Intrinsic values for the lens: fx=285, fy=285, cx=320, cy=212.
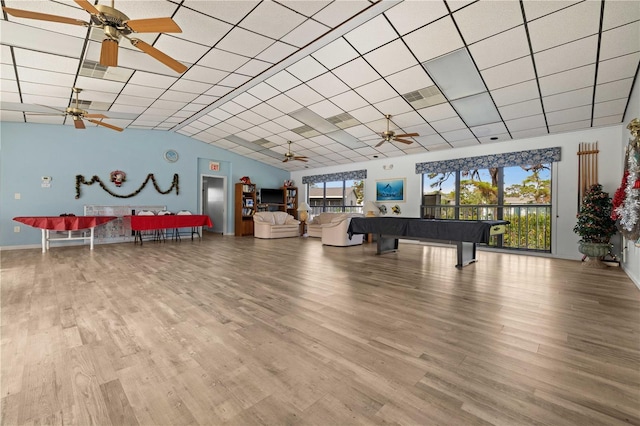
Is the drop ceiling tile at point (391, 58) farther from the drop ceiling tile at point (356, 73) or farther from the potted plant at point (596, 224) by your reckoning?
the potted plant at point (596, 224)

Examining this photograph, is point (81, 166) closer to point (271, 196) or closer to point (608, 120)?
point (271, 196)

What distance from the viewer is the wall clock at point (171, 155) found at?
340 inches

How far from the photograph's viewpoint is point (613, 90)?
419 cm

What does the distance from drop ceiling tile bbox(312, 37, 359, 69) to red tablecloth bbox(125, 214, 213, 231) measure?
5.78 m

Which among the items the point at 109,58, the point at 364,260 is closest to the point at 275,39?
the point at 109,58

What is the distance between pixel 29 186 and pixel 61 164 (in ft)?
2.65

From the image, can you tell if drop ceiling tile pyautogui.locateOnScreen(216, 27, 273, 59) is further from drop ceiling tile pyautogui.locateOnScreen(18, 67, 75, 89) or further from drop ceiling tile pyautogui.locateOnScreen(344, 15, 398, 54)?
drop ceiling tile pyautogui.locateOnScreen(18, 67, 75, 89)

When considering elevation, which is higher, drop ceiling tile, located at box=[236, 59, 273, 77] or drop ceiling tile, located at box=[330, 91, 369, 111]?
drop ceiling tile, located at box=[236, 59, 273, 77]

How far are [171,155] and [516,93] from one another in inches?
345

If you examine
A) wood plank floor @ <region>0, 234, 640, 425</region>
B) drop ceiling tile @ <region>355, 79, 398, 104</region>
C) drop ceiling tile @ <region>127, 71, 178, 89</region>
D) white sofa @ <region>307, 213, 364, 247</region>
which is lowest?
wood plank floor @ <region>0, 234, 640, 425</region>

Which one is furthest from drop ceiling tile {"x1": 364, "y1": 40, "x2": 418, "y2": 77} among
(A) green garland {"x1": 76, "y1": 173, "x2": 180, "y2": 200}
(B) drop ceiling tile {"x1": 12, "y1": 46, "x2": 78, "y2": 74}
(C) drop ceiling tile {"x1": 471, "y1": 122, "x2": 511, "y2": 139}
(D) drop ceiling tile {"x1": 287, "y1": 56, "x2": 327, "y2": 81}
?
(A) green garland {"x1": 76, "y1": 173, "x2": 180, "y2": 200}

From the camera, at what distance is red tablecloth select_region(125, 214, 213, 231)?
7.16m

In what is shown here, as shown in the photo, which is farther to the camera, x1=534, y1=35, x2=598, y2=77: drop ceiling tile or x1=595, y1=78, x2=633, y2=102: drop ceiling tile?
x1=595, y1=78, x2=633, y2=102: drop ceiling tile

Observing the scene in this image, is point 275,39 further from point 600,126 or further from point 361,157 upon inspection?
point 600,126
